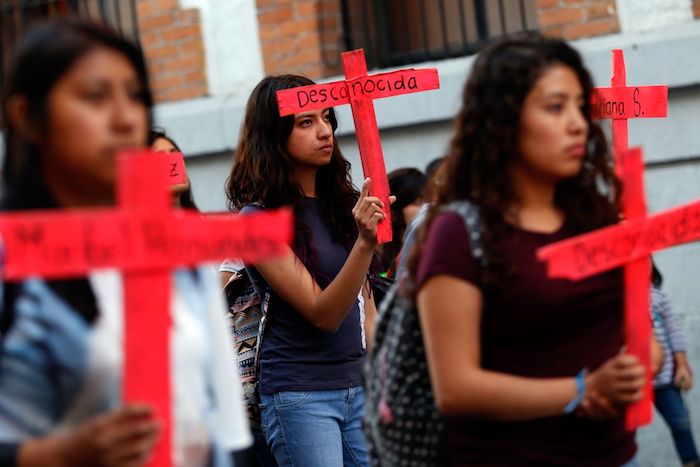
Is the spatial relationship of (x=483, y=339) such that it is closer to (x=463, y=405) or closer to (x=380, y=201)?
(x=463, y=405)

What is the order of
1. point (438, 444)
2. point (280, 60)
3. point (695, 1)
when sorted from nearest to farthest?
point (438, 444)
point (695, 1)
point (280, 60)

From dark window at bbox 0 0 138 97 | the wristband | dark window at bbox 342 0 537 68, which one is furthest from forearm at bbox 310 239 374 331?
dark window at bbox 0 0 138 97

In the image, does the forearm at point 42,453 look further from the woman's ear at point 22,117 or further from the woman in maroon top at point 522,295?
the woman in maroon top at point 522,295

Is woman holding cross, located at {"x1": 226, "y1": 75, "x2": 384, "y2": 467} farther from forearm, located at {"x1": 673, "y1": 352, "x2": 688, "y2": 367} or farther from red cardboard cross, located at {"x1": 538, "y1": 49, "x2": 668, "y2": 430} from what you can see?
forearm, located at {"x1": 673, "y1": 352, "x2": 688, "y2": 367}

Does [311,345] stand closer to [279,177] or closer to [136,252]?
[279,177]

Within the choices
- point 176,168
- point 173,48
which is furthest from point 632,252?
point 173,48

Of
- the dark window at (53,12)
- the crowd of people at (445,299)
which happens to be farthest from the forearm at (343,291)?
the dark window at (53,12)

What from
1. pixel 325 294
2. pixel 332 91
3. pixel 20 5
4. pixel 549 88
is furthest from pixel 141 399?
pixel 20 5

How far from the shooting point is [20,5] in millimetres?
8414

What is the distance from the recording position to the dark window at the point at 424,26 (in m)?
7.46

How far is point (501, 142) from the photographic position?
117 inches

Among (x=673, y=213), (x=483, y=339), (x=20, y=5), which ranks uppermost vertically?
(x=20, y=5)

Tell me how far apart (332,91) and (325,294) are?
73cm

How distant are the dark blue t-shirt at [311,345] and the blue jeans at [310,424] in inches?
1.2
